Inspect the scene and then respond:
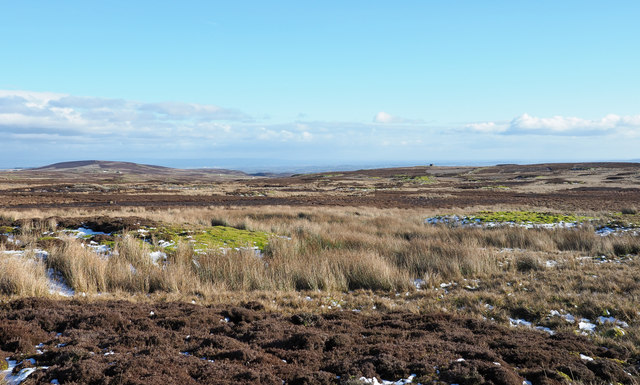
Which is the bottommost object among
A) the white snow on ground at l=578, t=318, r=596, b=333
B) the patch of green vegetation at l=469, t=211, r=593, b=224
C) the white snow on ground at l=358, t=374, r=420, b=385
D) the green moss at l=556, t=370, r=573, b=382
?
the white snow on ground at l=578, t=318, r=596, b=333

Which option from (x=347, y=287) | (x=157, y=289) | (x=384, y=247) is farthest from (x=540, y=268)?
(x=157, y=289)

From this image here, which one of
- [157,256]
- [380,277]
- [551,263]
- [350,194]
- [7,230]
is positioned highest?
[7,230]

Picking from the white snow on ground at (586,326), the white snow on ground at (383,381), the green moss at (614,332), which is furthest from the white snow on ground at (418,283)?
the white snow on ground at (383,381)

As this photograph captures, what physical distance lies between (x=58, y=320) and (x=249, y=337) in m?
3.10

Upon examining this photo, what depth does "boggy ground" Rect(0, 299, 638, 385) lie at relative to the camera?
437 centimetres

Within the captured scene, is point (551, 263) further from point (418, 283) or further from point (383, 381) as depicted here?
point (383, 381)

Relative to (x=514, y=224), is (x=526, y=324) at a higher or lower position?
lower

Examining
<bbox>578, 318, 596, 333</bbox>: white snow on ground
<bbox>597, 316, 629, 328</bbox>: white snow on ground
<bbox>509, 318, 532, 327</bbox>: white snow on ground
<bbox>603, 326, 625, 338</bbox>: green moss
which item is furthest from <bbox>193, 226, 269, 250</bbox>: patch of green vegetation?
<bbox>603, 326, 625, 338</bbox>: green moss

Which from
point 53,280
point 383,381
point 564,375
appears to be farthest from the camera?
point 53,280

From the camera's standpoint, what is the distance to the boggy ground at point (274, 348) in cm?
437

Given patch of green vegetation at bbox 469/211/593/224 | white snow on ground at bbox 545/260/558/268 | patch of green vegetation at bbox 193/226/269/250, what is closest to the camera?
white snow on ground at bbox 545/260/558/268

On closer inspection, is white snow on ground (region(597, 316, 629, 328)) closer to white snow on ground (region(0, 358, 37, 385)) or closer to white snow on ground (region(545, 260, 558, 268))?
white snow on ground (region(545, 260, 558, 268))

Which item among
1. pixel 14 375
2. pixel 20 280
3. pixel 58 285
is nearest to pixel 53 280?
pixel 58 285

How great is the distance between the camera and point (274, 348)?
533 centimetres
